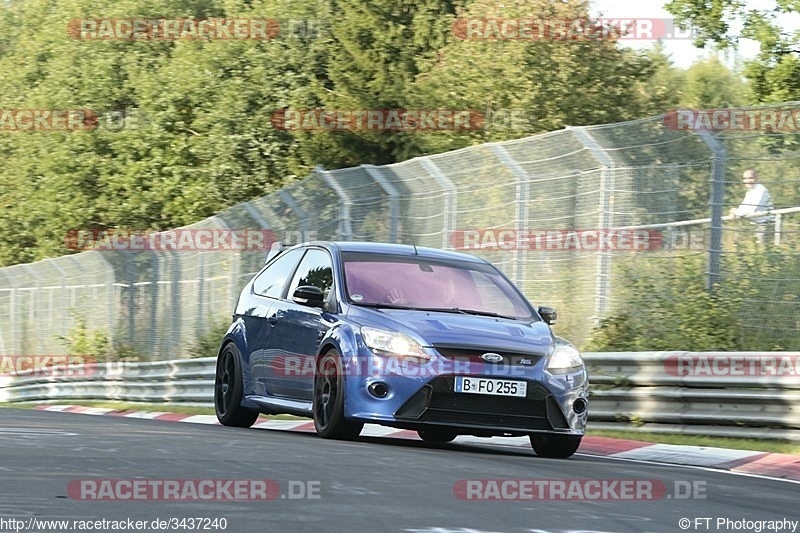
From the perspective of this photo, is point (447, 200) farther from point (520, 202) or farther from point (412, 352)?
point (412, 352)

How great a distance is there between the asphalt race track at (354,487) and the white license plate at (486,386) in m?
0.42

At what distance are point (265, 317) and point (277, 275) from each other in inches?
20.3

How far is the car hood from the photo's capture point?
10.1 meters

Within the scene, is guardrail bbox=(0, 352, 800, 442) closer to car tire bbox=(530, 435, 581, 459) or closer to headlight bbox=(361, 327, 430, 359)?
car tire bbox=(530, 435, 581, 459)

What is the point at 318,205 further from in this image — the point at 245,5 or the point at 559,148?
the point at 245,5

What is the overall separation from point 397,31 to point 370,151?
4.13 m

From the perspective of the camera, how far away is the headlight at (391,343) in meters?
10.1

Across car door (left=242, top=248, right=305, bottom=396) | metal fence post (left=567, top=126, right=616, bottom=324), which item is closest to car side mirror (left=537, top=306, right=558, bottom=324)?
car door (left=242, top=248, right=305, bottom=396)

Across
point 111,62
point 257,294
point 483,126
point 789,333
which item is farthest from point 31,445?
point 111,62
